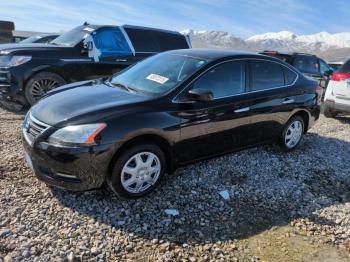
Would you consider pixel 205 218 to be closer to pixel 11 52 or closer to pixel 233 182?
pixel 233 182

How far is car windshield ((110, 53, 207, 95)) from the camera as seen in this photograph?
4.04m

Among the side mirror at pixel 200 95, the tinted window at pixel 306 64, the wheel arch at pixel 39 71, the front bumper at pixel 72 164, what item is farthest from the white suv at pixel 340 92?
the front bumper at pixel 72 164

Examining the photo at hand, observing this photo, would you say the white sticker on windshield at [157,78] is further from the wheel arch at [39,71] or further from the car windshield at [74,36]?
the car windshield at [74,36]

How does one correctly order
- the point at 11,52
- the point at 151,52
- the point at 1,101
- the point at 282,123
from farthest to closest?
the point at 151,52 → the point at 1,101 → the point at 11,52 → the point at 282,123

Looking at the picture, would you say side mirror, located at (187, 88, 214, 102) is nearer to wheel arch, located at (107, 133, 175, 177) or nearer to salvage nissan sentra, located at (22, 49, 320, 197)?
salvage nissan sentra, located at (22, 49, 320, 197)

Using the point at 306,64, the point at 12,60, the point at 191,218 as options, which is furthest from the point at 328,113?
the point at 12,60

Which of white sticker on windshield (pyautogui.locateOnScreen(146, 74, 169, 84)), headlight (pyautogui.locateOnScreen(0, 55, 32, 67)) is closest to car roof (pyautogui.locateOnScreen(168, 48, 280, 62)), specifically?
white sticker on windshield (pyautogui.locateOnScreen(146, 74, 169, 84))

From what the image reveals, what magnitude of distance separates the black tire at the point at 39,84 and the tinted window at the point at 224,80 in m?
3.93

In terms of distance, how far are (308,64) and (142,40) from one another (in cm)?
610

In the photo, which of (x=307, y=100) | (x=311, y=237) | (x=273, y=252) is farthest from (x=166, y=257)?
(x=307, y=100)

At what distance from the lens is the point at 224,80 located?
172 inches

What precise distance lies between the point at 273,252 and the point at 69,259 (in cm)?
191

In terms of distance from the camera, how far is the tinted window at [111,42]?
7523mm

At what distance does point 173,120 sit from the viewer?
3764 millimetres
